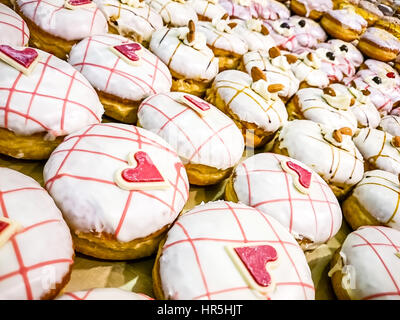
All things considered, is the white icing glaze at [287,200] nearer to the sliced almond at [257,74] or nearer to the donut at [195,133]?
the donut at [195,133]

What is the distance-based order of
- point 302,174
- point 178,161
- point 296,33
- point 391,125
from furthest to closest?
point 296,33
point 391,125
point 302,174
point 178,161

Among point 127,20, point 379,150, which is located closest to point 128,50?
point 127,20

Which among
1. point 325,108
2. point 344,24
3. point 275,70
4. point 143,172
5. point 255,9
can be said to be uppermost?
point 344,24

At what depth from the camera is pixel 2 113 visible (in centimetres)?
198

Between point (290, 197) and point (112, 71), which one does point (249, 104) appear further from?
point (112, 71)

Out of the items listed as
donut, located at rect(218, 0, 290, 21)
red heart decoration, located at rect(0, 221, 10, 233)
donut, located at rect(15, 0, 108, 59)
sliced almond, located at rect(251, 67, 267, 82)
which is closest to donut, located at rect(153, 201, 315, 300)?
red heart decoration, located at rect(0, 221, 10, 233)

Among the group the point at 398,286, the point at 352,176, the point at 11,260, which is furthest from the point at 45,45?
the point at 398,286

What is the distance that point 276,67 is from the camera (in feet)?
12.4

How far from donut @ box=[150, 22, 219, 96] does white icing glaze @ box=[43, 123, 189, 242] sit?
4.32ft

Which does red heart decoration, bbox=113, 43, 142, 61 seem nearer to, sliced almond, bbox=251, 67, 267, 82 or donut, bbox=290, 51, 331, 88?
sliced almond, bbox=251, 67, 267, 82

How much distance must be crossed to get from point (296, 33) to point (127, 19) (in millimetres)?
3046

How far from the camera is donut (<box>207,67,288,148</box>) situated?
3.00m

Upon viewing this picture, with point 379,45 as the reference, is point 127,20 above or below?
below

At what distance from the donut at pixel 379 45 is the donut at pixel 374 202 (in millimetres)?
3321
